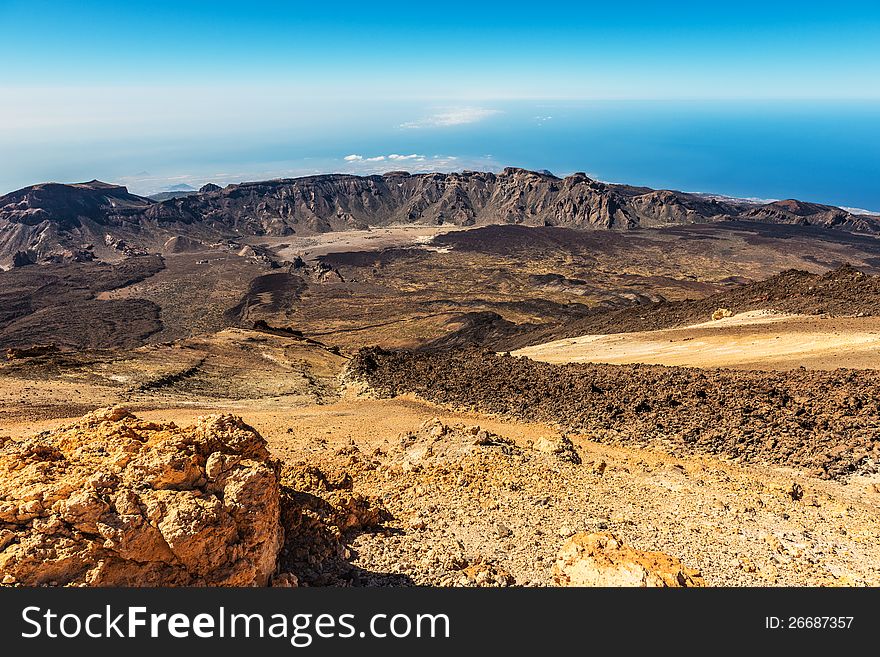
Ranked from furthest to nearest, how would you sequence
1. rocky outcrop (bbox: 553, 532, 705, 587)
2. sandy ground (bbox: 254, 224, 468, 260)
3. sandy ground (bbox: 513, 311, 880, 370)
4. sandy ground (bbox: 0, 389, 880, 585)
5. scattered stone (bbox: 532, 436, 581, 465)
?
sandy ground (bbox: 254, 224, 468, 260) < sandy ground (bbox: 513, 311, 880, 370) < scattered stone (bbox: 532, 436, 581, 465) < sandy ground (bbox: 0, 389, 880, 585) < rocky outcrop (bbox: 553, 532, 705, 587)

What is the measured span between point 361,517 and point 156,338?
2541 inches

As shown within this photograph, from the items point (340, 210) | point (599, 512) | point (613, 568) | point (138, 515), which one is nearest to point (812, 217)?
point (340, 210)

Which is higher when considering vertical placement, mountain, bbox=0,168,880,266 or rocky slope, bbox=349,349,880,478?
mountain, bbox=0,168,880,266

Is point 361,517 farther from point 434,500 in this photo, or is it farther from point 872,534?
point 872,534

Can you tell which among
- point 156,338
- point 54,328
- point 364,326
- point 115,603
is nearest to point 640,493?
point 115,603

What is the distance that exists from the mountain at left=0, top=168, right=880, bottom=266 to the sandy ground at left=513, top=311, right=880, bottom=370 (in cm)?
12142

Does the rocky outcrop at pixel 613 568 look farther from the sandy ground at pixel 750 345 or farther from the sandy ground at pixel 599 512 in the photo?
the sandy ground at pixel 750 345

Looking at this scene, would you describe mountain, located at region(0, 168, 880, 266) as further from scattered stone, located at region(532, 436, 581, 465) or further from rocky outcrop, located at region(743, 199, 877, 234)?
scattered stone, located at region(532, 436, 581, 465)

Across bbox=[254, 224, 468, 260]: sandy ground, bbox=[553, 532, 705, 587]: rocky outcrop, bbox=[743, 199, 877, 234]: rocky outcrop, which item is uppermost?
bbox=[743, 199, 877, 234]: rocky outcrop

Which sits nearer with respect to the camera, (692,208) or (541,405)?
(541,405)

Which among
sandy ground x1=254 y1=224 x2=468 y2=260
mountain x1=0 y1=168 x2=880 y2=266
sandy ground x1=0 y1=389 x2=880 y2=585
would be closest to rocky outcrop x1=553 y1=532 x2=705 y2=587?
sandy ground x1=0 y1=389 x2=880 y2=585

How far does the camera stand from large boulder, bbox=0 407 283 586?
214 inches

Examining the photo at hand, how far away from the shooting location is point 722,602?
15.6 feet

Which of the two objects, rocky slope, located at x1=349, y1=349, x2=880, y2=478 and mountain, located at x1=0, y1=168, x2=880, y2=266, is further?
mountain, located at x1=0, y1=168, x2=880, y2=266
